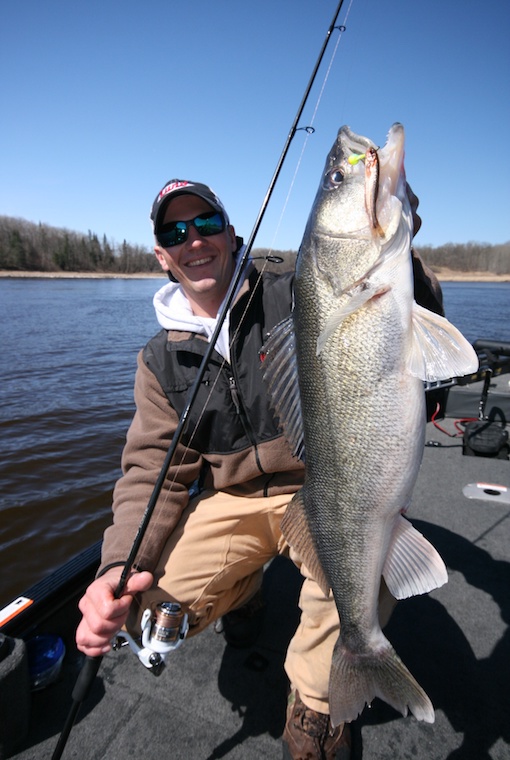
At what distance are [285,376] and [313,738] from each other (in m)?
1.54

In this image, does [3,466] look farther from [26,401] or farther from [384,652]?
[384,652]

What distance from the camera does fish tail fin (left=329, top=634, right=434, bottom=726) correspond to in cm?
166

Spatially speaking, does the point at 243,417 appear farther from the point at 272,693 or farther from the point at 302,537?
the point at 272,693

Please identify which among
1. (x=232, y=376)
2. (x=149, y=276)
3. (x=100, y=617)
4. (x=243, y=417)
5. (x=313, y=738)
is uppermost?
A: (x=232, y=376)

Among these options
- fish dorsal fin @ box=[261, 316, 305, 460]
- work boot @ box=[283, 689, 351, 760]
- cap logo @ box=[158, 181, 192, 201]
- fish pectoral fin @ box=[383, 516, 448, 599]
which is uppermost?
cap logo @ box=[158, 181, 192, 201]

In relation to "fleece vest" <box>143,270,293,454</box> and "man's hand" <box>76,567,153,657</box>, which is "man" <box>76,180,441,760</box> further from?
"man's hand" <box>76,567,153,657</box>

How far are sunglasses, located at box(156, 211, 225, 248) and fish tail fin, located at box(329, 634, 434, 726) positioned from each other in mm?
2267

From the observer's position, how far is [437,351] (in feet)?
4.99

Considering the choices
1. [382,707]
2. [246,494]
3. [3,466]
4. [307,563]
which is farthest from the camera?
[3,466]

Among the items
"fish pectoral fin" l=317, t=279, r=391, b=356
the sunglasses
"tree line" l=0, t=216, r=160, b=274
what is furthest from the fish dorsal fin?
"tree line" l=0, t=216, r=160, b=274

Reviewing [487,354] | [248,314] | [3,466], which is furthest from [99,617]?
[3,466]

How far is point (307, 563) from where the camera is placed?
188 centimetres

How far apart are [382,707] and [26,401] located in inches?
371

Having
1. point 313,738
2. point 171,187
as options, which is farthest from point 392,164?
point 313,738
